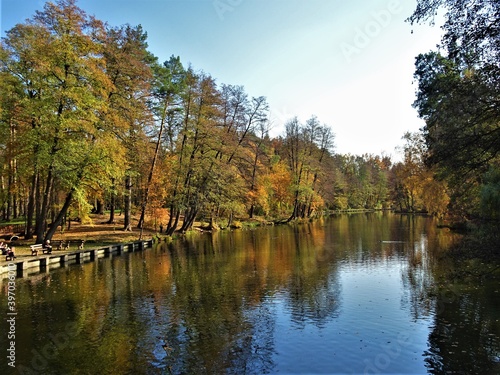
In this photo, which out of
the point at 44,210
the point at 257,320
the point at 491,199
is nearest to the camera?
the point at 257,320

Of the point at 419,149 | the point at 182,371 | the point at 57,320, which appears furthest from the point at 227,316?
the point at 419,149

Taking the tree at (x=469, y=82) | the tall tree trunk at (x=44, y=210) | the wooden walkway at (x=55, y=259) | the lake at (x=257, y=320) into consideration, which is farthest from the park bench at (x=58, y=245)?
the tree at (x=469, y=82)

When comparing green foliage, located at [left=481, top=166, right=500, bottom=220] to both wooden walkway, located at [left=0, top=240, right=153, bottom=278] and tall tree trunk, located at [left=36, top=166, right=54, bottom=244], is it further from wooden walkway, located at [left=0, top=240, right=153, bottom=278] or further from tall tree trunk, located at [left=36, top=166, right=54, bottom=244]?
tall tree trunk, located at [left=36, top=166, right=54, bottom=244]

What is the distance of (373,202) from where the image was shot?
102m

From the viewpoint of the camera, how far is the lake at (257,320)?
28.2 ft

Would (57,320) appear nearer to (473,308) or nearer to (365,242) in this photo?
(473,308)

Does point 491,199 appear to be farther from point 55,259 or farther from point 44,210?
point 44,210

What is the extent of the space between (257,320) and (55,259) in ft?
50.0

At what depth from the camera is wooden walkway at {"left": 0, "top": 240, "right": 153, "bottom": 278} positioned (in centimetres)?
1867

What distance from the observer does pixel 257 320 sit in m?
11.4

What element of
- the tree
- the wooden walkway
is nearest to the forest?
the tree

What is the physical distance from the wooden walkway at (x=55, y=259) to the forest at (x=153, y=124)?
3.16 metres

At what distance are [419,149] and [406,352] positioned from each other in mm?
42203

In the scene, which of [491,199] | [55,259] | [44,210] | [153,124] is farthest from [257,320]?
[153,124]
